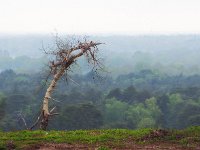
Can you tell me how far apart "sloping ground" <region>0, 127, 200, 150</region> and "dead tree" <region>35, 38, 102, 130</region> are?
9.27 feet

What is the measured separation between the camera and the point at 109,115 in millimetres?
82688

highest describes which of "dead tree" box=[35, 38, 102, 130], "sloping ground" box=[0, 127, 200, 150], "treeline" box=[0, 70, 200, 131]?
"dead tree" box=[35, 38, 102, 130]

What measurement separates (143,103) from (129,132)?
240ft

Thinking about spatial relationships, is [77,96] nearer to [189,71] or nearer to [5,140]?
[5,140]

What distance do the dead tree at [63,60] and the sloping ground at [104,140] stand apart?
111 inches

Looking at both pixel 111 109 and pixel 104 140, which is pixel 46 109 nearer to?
pixel 104 140

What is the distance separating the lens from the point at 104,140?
15.5m

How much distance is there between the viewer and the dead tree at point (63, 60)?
1962cm

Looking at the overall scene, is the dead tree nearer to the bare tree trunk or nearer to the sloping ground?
the bare tree trunk

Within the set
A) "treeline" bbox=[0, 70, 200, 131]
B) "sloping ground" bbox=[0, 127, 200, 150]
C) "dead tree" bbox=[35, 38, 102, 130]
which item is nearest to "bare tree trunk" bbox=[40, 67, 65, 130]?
"dead tree" bbox=[35, 38, 102, 130]

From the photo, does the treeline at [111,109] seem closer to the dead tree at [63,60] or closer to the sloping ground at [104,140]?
the dead tree at [63,60]

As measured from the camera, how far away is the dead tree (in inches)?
773

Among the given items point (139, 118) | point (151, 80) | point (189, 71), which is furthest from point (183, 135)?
point (189, 71)

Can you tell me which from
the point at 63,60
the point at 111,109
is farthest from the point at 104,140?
the point at 111,109
